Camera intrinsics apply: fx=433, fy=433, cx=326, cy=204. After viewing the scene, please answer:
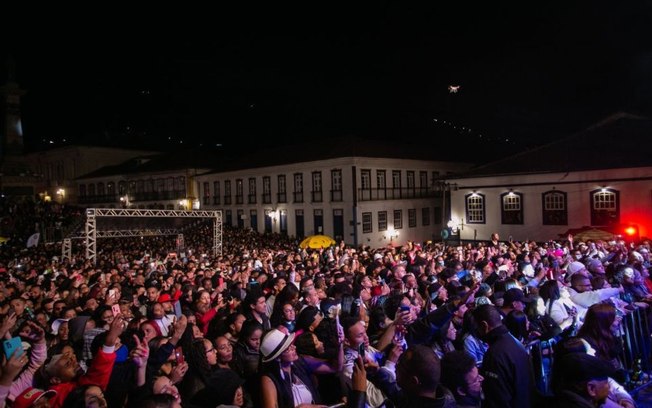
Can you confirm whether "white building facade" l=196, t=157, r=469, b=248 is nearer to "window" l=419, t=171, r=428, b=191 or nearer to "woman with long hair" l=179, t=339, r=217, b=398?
"window" l=419, t=171, r=428, b=191

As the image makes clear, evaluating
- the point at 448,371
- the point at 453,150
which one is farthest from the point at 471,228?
the point at 448,371

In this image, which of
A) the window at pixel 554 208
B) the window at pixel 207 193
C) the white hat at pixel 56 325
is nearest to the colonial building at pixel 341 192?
the window at pixel 207 193

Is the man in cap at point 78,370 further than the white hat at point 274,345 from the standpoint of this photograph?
Yes

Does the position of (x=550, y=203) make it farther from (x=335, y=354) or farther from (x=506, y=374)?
(x=335, y=354)

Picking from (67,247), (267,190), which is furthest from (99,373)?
(267,190)

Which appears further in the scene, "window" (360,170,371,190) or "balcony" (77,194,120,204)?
"balcony" (77,194,120,204)

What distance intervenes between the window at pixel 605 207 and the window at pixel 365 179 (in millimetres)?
13750

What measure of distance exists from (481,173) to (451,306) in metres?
24.6

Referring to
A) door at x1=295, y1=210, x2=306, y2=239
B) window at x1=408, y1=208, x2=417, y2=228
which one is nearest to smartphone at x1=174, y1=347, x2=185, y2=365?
door at x1=295, y1=210, x2=306, y2=239

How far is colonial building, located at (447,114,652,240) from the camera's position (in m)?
22.0

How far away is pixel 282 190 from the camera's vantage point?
3503 cm

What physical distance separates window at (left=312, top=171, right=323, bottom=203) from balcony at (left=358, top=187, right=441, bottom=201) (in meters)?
3.41

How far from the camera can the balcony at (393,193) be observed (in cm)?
3095

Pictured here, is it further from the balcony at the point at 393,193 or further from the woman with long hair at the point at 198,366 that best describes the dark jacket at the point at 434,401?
the balcony at the point at 393,193
